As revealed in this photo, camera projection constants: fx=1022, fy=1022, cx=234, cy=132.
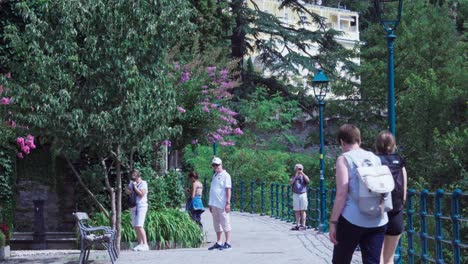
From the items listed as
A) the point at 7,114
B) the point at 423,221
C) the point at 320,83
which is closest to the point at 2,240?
the point at 7,114

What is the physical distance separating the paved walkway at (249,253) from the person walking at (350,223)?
660 centimetres

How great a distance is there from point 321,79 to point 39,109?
9203 mm

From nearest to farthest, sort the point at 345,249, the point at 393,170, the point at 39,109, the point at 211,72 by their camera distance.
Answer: the point at 345,249, the point at 393,170, the point at 39,109, the point at 211,72

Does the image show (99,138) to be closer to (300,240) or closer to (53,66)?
(53,66)

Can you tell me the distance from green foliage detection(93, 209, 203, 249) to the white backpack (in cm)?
1216

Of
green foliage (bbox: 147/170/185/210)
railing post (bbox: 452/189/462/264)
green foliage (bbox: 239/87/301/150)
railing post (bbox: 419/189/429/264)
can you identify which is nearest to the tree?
green foliage (bbox: 147/170/185/210)

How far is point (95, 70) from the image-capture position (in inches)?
687

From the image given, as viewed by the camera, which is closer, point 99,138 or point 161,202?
point 99,138

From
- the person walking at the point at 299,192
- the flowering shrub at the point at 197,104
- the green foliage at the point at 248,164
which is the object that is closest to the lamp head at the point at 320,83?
the person walking at the point at 299,192

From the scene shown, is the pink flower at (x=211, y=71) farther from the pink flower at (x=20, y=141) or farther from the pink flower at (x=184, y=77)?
the pink flower at (x=20, y=141)

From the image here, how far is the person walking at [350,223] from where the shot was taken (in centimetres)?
870

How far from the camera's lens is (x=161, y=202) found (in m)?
22.6

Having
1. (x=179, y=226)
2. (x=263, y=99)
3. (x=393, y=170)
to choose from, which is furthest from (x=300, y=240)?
(x=263, y=99)

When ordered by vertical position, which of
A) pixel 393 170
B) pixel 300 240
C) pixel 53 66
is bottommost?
pixel 300 240
